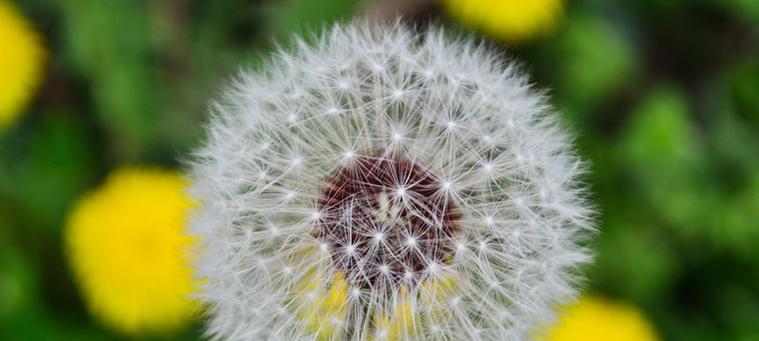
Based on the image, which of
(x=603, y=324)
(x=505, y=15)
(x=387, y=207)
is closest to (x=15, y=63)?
(x=505, y=15)

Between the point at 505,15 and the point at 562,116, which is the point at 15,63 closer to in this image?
the point at 505,15

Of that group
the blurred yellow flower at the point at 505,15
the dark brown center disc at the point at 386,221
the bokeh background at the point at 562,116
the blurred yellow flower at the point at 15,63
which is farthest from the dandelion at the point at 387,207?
the blurred yellow flower at the point at 15,63

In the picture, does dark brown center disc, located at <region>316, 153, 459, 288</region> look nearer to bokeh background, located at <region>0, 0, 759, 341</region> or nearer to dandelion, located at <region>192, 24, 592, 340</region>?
dandelion, located at <region>192, 24, 592, 340</region>

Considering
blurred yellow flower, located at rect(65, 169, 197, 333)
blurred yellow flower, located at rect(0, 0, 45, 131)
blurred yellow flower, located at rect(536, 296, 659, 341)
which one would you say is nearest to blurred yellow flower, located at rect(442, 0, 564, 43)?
blurred yellow flower, located at rect(536, 296, 659, 341)

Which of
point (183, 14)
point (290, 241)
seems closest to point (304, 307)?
point (290, 241)

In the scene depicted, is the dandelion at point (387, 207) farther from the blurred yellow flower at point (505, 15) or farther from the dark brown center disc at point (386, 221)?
the blurred yellow flower at point (505, 15)

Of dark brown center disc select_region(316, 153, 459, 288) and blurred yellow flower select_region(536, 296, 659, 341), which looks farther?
blurred yellow flower select_region(536, 296, 659, 341)
